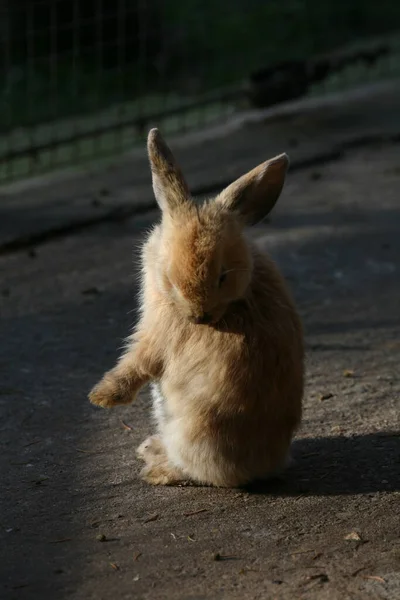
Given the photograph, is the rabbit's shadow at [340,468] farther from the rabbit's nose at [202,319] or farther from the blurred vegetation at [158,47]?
the blurred vegetation at [158,47]

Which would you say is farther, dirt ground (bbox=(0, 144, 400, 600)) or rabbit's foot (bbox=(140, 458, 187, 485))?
rabbit's foot (bbox=(140, 458, 187, 485))

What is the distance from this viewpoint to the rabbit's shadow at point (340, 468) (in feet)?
14.1

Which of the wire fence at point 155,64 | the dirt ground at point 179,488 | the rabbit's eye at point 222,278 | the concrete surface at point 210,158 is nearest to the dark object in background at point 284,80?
the wire fence at point 155,64

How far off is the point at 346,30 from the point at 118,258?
6666 millimetres

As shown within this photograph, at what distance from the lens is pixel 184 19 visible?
39.0 feet

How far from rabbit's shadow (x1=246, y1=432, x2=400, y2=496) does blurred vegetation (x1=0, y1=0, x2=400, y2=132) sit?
5.55m

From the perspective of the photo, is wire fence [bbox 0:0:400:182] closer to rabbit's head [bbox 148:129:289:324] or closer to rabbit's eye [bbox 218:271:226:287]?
rabbit's head [bbox 148:129:289:324]

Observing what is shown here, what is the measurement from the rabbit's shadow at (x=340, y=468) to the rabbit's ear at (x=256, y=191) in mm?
989

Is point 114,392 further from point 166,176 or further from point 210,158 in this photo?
point 210,158

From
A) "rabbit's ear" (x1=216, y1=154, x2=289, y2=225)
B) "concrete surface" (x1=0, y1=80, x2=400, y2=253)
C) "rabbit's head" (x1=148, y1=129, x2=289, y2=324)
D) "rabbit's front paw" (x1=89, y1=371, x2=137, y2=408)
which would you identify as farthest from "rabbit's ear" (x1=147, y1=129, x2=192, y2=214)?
"concrete surface" (x1=0, y1=80, x2=400, y2=253)

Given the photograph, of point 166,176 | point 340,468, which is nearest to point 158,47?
point 166,176

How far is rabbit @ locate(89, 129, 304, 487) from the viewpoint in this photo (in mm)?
3986

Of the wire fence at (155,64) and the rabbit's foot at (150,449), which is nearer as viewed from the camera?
the rabbit's foot at (150,449)

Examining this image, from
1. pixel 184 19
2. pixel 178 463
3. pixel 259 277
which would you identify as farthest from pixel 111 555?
pixel 184 19
